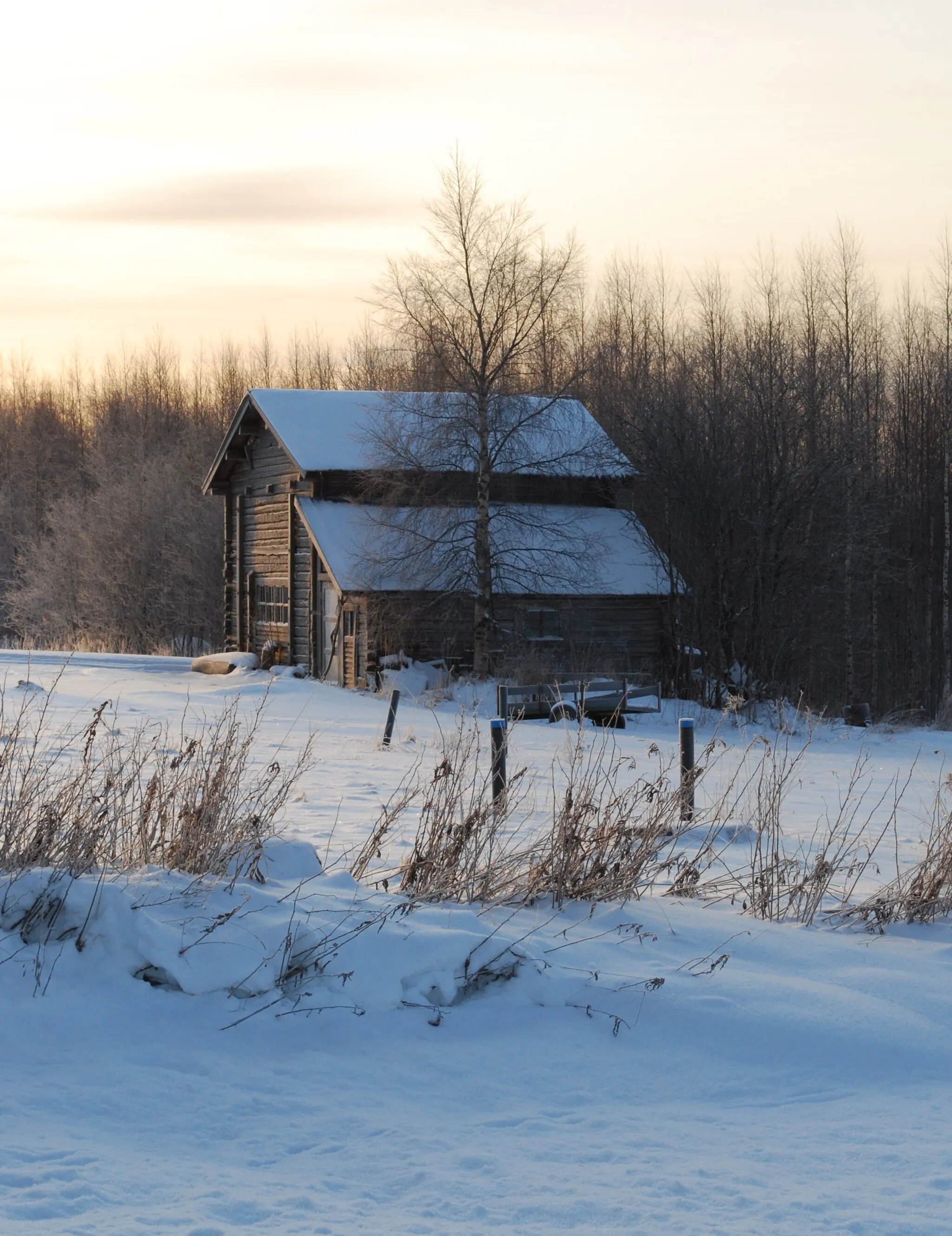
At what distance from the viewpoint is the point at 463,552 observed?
2502 cm

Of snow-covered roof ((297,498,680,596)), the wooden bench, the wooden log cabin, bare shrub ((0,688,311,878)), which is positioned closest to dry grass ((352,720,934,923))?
bare shrub ((0,688,311,878))

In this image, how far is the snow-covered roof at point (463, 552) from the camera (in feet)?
81.6

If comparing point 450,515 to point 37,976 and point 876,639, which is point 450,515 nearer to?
point 876,639

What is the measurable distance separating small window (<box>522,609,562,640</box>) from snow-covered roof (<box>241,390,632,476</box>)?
2.82m

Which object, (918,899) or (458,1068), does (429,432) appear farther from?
(458,1068)

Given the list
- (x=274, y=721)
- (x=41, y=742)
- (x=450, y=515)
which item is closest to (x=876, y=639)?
(x=450, y=515)

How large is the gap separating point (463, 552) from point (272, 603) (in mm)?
6993

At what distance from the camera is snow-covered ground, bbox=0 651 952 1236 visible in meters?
3.72

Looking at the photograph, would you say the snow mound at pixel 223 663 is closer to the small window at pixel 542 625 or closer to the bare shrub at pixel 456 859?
the small window at pixel 542 625

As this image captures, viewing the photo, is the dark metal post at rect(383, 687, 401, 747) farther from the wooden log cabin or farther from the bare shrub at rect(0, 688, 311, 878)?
the bare shrub at rect(0, 688, 311, 878)

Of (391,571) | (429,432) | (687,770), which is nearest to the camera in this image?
(687,770)

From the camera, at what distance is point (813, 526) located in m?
25.9

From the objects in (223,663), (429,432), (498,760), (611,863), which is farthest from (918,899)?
(223,663)

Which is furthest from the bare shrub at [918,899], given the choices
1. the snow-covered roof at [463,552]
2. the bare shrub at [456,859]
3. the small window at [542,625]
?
the small window at [542,625]
